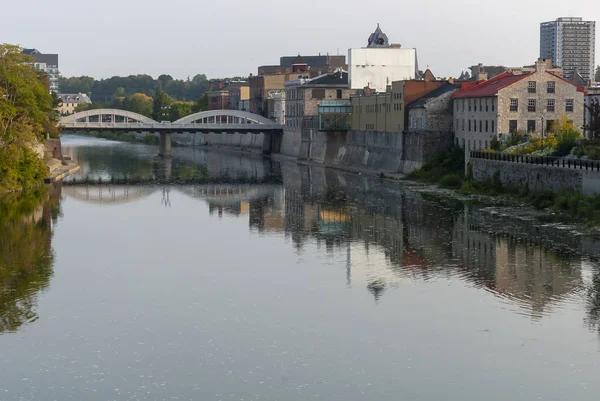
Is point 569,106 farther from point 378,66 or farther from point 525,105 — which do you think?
point 378,66

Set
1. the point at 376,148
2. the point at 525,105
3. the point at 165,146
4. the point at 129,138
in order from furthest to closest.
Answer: the point at 129,138 → the point at 165,146 → the point at 376,148 → the point at 525,105

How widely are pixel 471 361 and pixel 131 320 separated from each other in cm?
963

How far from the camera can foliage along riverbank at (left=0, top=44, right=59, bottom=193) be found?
61219 millimetres

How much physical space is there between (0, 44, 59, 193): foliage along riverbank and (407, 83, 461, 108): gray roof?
2534 cm

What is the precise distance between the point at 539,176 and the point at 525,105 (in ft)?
42.4

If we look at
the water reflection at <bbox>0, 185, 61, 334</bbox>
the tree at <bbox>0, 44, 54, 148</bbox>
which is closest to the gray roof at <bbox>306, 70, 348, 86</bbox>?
the tree at <bbox>0, 44, 54, 148</bbox>

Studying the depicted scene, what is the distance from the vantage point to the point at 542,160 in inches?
2125

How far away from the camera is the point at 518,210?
2042 inches

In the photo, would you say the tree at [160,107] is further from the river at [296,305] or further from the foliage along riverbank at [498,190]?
the river at [296,305]

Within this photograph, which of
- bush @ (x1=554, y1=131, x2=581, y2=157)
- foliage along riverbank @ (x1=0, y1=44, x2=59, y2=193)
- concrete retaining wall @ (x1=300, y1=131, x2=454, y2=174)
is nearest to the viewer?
bush @ (x1=554, y1=131, x2=581, y2=157)

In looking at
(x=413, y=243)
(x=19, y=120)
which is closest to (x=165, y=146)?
(x=19, y=120)

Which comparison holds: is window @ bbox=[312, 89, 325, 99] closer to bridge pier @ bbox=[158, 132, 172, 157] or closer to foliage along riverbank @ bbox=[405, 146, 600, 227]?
bridge pier @ bbox=[158, 132, 172, 157]

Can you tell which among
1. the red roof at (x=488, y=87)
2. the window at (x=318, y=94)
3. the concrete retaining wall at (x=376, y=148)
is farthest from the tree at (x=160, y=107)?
the red roof at (x=488, y=87)

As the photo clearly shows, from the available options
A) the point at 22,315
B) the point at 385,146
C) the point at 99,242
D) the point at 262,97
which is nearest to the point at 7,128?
the point at 99,242
